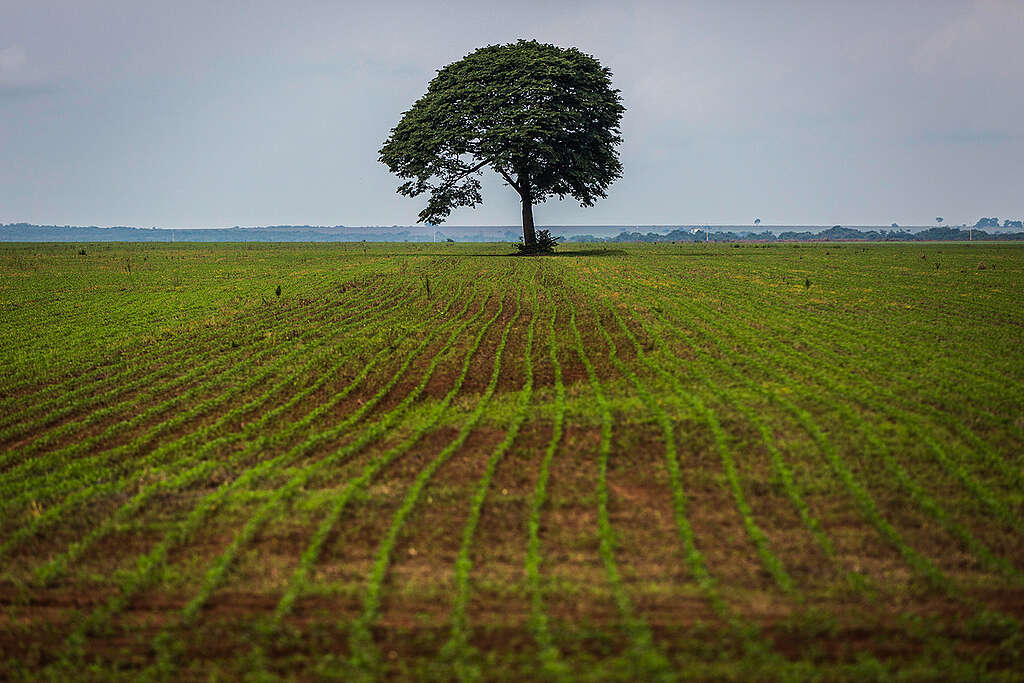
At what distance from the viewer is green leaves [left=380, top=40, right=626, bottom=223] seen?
41.2 m

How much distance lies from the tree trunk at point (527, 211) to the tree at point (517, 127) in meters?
0.08

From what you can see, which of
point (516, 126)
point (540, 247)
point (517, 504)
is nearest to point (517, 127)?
point (516, 126)

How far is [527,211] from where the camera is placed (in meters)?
46.7

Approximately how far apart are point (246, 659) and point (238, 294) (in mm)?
21492

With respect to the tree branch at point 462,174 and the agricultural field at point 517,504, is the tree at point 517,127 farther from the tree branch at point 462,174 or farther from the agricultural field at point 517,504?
the agricultural field at point 517,504

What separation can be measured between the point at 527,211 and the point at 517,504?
133ft

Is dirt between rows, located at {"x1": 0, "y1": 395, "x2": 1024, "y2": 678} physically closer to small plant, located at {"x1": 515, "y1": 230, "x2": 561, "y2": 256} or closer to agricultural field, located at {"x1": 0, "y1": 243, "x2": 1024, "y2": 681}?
agricultural field, located at {"x1": 0, "y1": 243, "x2": 1024, "y2": 681}

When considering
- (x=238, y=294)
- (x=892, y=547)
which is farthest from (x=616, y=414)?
(x=238, y=294)

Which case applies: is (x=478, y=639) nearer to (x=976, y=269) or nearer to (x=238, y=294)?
(x=238, y=294)

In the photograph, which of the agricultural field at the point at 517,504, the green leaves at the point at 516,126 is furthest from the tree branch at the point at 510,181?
the agricultural field at the point at 517,504

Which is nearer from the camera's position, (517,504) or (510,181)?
(517,504)

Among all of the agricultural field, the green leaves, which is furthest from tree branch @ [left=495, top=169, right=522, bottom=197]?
the agricultural field

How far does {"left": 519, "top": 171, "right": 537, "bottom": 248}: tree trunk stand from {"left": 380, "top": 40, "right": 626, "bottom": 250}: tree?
8 centimetres

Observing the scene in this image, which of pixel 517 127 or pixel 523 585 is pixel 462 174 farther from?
pixel 523 585
